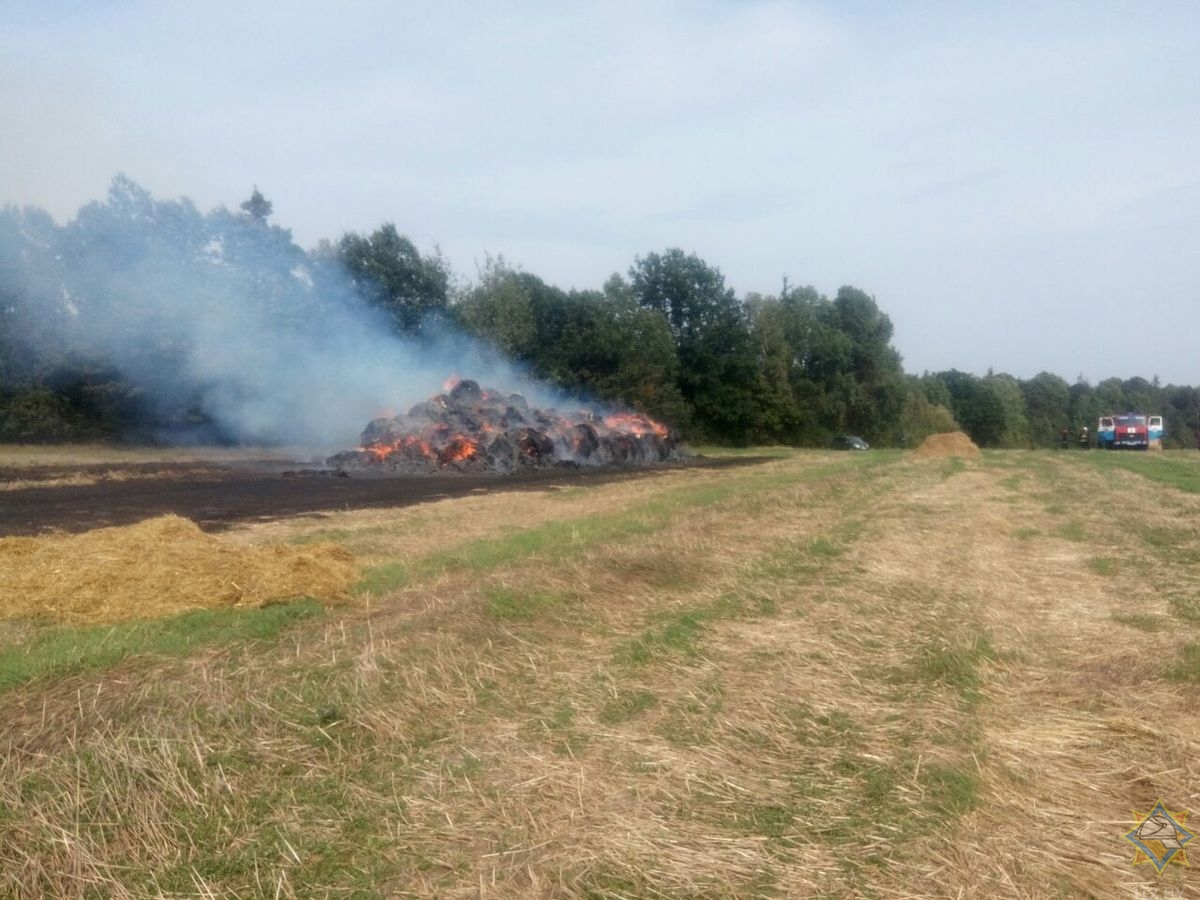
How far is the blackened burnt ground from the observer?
14797 millimetres

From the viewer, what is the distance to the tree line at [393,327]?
108 feet

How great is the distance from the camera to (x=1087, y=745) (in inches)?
203

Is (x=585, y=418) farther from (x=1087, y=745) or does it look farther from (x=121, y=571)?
(x=1087, y=745)

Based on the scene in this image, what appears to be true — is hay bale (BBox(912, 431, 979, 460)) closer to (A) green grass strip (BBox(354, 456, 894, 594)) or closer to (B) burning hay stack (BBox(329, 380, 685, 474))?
(B) burning hay stack (BBox(329, 380, 685, 474))

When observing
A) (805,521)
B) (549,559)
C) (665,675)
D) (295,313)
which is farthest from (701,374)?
(665,675)

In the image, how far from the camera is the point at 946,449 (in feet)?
122

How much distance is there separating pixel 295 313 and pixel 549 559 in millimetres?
31210

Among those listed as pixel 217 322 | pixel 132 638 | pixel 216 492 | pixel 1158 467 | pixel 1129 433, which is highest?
pixel 217 322

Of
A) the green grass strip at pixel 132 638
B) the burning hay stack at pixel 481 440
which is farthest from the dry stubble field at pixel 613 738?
the burning hay stack at pixel 481 440

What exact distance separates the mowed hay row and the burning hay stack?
698 inches

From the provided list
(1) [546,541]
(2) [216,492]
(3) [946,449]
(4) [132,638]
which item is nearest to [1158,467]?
(3) [946,449]

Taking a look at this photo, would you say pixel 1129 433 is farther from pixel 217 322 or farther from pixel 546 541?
pixel 546 541

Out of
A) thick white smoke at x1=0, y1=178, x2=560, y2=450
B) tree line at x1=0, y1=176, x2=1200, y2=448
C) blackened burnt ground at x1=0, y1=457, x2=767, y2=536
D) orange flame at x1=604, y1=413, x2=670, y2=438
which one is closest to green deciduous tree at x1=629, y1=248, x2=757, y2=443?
tree line at x1=0, y1=176, x2=1200, y2=448

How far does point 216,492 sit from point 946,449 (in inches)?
1134
